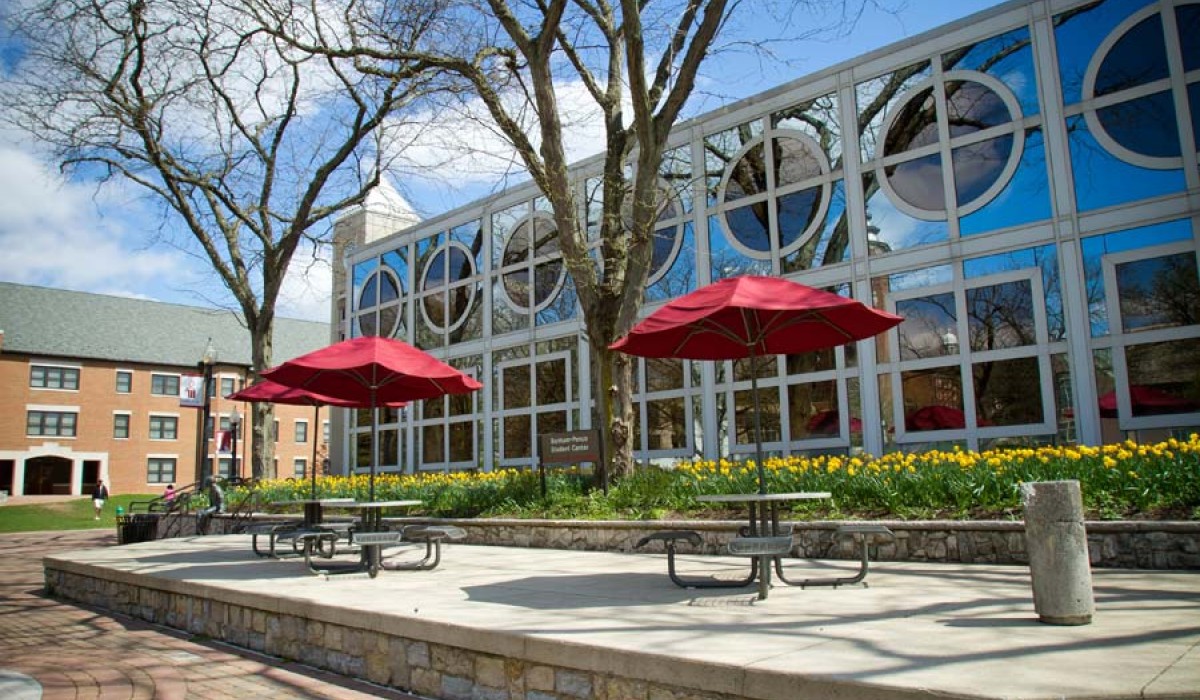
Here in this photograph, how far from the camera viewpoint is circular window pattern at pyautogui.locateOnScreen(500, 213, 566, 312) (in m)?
19.1

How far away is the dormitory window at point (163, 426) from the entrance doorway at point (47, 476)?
4.88 meters

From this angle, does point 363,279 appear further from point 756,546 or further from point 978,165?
point 756,546

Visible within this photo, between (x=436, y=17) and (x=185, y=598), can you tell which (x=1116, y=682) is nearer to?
(x=185, y=598)

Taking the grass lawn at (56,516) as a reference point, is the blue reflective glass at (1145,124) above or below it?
above

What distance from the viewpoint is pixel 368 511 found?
9836 millimetres

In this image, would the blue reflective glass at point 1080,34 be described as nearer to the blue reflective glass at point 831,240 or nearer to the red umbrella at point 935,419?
the blue reflective glass at point 831,240

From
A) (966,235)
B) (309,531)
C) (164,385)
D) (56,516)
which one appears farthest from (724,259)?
(164,385)

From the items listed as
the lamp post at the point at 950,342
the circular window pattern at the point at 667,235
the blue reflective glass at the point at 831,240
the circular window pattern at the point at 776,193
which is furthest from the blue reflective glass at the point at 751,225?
the lamp post at the point at 950,342

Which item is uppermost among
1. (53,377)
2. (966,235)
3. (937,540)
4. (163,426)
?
(53,377)

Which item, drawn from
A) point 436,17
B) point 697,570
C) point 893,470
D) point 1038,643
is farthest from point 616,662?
point 436,17

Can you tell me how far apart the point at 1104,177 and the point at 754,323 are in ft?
26.2

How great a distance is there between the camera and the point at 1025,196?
12.6m

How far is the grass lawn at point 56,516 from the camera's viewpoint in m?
32.0

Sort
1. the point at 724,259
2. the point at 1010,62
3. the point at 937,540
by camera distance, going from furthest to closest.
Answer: the point at 724,259 → the point at 1010,62 → the point at 937,540
